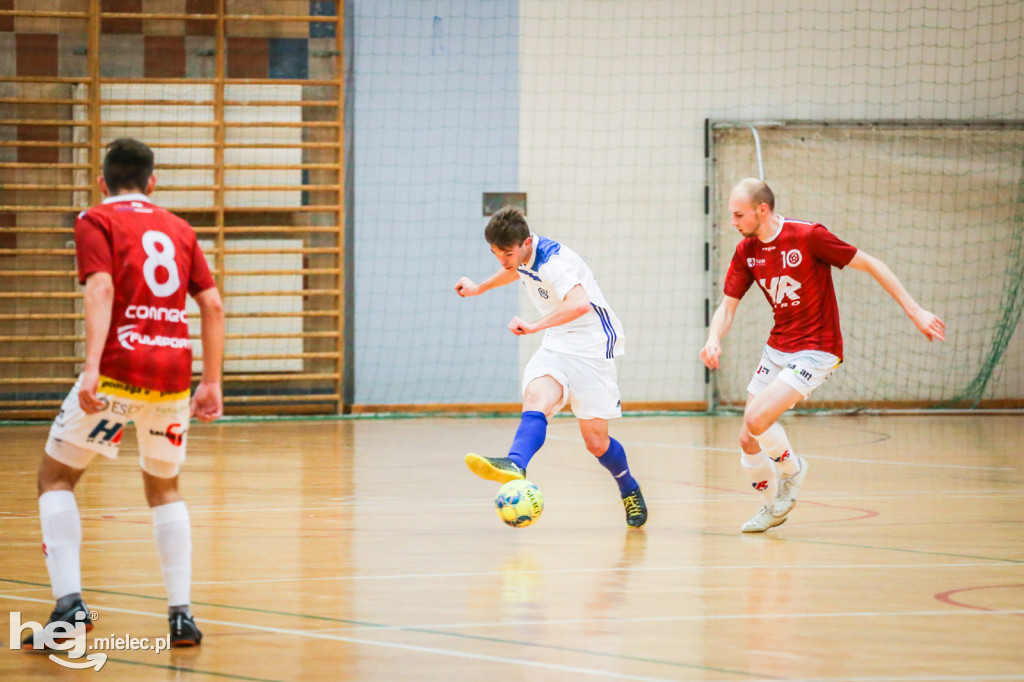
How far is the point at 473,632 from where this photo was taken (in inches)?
137

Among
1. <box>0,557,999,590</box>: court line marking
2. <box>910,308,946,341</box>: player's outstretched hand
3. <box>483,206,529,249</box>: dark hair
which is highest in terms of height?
<box>483,206,529,249</box>: dark hair

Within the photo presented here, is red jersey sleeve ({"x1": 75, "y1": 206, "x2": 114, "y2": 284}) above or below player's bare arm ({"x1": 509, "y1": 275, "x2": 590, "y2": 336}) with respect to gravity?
above

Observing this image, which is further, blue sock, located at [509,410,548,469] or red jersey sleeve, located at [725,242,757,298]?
red jersey sleeve, located at [725,242,757,298]

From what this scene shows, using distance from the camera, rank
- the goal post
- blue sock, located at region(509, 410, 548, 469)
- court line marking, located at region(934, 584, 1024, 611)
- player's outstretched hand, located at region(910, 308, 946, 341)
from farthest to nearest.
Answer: the goal post
blue sock, located at region(509, 410, 548, 469)
player's outstretched hand, located at region(910, 308, 946, 341)
court line marking, located at region(934, 584, 1024, 611)

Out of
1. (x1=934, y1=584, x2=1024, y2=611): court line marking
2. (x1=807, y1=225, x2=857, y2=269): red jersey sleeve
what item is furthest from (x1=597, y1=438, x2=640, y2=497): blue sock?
(x1=934, y1=584, x2=1024, y2=611): court line marking

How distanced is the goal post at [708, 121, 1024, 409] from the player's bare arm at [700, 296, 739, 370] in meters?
7.43

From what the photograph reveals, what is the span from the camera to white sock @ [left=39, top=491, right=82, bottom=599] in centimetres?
332

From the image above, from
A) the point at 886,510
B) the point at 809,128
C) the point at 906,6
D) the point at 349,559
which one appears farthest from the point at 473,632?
the point at 906,6

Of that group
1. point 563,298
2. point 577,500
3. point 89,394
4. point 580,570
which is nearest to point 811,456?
point 577,500

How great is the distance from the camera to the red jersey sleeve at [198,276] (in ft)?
11.4

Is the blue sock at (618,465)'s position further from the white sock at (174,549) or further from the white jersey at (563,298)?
the white sock at (174,549)

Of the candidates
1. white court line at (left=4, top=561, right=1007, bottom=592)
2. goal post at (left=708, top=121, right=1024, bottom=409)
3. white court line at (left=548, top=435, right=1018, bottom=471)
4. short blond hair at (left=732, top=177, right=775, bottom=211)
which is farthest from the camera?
goal post at (left=708, top=121, right=1024, bottom=409)

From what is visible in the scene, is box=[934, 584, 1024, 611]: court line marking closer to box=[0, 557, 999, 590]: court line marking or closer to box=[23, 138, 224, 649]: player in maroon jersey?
box=[0, 557, 999, 590]: court line marking

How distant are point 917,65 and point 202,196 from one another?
777 centimetres
